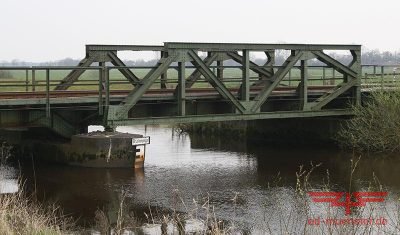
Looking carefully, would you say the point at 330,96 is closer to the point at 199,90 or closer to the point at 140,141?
the point at 199,90

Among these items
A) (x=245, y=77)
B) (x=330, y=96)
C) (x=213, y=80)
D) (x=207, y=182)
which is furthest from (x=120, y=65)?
(x=330, y=96)

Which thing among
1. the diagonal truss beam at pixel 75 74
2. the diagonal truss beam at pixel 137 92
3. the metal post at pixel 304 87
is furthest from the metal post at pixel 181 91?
the metal post at pixel 304 87

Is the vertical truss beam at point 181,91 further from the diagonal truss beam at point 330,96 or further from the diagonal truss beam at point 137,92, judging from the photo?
the diagonal truss beam at point 330,96

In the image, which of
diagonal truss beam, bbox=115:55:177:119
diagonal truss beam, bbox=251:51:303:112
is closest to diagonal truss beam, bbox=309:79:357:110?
diagonal truss beam, bbox=251:51:303:112

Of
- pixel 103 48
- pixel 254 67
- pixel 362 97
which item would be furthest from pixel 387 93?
pixel 103 48

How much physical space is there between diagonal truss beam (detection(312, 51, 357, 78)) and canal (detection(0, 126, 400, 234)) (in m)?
3.48

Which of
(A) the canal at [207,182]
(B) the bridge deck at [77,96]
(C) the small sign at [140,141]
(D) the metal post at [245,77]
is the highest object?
(D) the metal post at [245,77]

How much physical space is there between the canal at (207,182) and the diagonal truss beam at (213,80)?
227 centimetres

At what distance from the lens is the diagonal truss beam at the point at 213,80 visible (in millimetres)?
23891

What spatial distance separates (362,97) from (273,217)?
57.3ft

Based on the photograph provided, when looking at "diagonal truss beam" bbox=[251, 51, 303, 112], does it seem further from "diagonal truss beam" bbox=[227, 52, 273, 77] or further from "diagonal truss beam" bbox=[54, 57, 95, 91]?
"diagonal truss beam" bbox=[54, 57, 95, 91]

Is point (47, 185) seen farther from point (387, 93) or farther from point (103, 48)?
point (387, 93)

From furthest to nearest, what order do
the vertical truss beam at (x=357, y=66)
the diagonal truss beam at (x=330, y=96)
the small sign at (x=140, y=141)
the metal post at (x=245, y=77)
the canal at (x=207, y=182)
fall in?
the vertical truss beam at (x=357, y=66)
the diagonal truss beam at (x=330, y=96)
the metal post at (x=245, y=77)
the small sign at (x=140, y=141)
the canal at (x=207, y=182)

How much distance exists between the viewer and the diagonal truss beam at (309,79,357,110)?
28.6 metres
